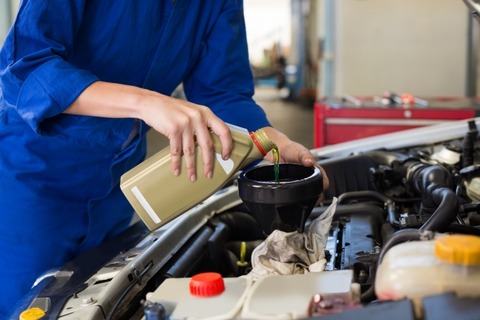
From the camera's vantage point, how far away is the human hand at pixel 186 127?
0.85 m

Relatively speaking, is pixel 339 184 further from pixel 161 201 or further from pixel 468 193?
pixel 161 201

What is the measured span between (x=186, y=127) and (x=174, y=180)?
0.35 ft

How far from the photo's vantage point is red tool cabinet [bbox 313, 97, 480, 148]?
9.04ft

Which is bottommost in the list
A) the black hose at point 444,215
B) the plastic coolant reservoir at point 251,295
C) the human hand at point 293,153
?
the plastic coolant reservoir at point 251,295

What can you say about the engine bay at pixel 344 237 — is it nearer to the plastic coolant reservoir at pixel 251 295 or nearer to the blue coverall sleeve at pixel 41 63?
the plastic coolant reservoir at pixel 251 295

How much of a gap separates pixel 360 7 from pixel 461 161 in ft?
10.1

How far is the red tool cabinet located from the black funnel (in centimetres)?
195

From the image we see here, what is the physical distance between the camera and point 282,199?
34.6 inches

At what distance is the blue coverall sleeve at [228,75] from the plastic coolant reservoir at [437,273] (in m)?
0.67

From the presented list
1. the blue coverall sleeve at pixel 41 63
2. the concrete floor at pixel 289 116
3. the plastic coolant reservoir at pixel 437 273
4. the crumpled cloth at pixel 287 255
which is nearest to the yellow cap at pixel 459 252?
the plastic coolant reservoir at pixel 437 273

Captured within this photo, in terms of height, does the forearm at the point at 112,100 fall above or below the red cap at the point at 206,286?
above

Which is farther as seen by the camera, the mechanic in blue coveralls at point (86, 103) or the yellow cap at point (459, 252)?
the mechanic in blue coveralls at point (86, 103)

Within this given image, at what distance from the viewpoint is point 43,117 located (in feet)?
3.17

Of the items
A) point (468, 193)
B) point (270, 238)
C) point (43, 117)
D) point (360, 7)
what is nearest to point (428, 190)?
point (468, 193)
